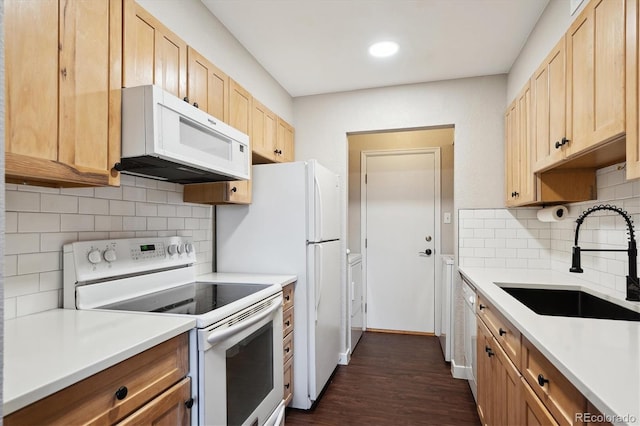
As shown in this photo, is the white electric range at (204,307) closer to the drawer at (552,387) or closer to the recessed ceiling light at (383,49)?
the drawer at (552,387)

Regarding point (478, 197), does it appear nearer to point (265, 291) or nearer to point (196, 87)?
point (265, 291)

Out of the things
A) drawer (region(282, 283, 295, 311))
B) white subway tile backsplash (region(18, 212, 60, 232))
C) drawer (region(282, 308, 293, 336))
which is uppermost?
white subway tile backsplash (region(18, 212, 60, 232))

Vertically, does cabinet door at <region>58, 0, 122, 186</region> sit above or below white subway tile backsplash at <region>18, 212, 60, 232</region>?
above

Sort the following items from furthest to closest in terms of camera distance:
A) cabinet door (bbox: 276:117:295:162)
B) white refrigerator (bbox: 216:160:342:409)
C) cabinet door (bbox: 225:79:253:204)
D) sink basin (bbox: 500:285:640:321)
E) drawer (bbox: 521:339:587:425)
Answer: cabinet door (bbox: 276:117:295:162)
white refrigerator (bbox: 216:160:342:409)
cabinet door (bbox: 225:79:253:204)
sink basin (bbox: 500:285:640:321)
drawer (bbox: 521:339:587:425)

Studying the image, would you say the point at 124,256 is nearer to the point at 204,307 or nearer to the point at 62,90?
the point at 204,307

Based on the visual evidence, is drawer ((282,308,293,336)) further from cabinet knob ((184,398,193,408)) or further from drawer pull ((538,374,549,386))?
drawer pull ((538,374,549,386))

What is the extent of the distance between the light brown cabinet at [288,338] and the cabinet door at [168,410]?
0.93 m

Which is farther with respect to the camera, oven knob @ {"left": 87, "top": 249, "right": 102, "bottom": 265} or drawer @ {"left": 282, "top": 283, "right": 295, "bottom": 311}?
drawer @ {"left": 282, "top": 283, "right": 295, "bottom": 311}

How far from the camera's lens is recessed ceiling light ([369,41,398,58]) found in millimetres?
2379

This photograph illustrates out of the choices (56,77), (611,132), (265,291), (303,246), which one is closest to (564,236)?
(611,132)

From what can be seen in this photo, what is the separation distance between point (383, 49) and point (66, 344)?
242 cm

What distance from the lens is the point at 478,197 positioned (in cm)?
283

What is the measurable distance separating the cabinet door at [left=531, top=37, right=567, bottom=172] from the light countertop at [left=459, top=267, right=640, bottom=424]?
29.6 inches

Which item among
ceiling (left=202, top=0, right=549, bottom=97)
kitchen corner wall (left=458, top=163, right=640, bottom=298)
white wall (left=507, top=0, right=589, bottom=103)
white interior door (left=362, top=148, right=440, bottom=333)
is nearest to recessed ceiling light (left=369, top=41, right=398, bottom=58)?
ceiling (left=202, top=0, right=549, bottom=97)
